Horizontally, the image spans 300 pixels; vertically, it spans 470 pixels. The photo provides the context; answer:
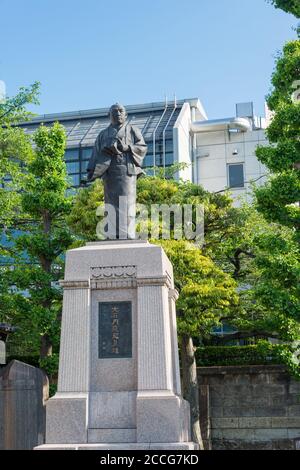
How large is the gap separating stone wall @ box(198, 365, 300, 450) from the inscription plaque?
9.44 meters

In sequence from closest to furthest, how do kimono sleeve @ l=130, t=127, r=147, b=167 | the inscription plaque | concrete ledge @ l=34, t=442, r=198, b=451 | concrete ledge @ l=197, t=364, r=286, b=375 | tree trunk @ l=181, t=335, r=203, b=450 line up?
concrete ledge @ l=34, t=442, r=198, b=451 → the inscription plaque → kimono sleeve @ l=130, t=127, r=147, b=167 → tree trunk @ l=181, t=335, r=203, b=450 → concrete ledge @ l=197, t=364, r=286, b=375

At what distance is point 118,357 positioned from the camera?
10.6 m

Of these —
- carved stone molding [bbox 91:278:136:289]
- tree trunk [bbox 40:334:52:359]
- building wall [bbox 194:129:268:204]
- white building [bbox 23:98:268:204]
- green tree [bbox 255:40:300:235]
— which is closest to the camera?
carved stone molding [bbox 91:278:136:289]

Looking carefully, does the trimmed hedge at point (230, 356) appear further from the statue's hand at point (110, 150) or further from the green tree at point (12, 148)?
the statue's hand at point (110, 150)

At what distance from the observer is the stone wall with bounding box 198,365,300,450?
61.9 feet

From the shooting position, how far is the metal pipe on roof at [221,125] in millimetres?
31000

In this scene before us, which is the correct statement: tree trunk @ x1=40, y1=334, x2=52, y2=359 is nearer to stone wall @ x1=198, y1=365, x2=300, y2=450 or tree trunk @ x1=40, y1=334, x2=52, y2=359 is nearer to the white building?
stone wall @ x1=198, y1=365, x2=300, y2=450

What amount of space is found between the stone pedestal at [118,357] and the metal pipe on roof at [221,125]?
20838 mm

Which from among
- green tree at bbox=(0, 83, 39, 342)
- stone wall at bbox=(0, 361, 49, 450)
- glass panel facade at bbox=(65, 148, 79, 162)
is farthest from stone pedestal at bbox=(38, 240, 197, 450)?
glass panel facade at bbox=(65, 148, 79, 162)

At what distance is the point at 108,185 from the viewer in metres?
11.9

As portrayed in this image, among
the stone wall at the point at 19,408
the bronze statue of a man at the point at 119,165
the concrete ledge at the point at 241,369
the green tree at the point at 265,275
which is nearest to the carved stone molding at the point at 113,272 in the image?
the bronze statue of a man at the point at 119,165

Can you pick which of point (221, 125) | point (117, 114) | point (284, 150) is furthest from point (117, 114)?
point (221, 125)
